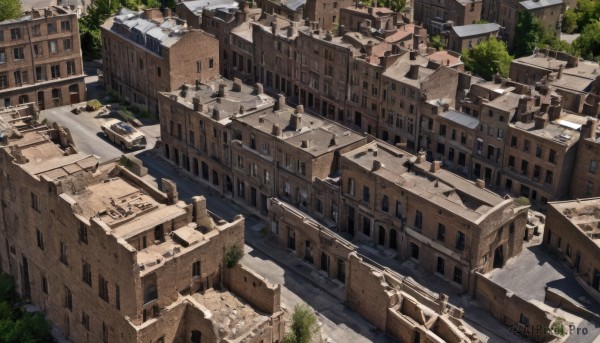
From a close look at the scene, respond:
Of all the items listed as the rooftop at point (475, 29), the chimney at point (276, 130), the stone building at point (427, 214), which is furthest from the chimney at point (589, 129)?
the rooftop at point (475, 29)

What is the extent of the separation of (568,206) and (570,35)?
105 meters

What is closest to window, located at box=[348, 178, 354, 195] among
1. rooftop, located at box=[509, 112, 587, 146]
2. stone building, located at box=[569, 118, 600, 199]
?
rooftop, located at box=[509, 112, 587, 146]

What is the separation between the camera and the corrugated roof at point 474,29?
16210 centimetres

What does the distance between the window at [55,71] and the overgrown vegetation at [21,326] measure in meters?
60.9

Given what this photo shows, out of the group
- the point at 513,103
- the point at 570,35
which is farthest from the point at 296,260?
the point at 570,35

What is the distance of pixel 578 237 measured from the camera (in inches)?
3561

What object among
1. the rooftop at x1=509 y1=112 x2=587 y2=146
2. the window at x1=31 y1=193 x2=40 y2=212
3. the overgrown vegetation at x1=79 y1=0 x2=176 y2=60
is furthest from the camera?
the overgrown vegetation at x1=79 y1=0 x2=176 y2=60

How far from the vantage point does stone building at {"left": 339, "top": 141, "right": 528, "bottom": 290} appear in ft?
297

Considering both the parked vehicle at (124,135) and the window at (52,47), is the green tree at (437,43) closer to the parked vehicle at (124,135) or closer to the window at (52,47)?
the parked vehicle at (124,135)

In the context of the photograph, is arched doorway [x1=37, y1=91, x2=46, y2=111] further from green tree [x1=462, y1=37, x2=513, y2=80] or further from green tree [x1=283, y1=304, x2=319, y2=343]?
green tree [x1=283, y1=304, x2=319, y2=343]

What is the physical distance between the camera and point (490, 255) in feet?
302

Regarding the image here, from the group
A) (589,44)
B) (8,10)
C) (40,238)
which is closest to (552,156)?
(589,44)

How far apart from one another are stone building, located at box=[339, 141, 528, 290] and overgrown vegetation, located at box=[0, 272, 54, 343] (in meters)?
39.1

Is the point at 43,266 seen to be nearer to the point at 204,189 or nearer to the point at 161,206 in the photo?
the point at 161,206
